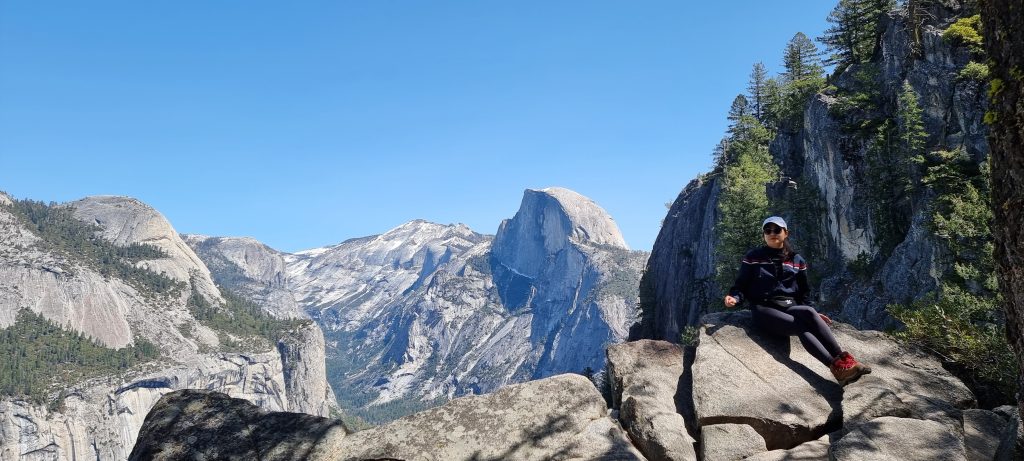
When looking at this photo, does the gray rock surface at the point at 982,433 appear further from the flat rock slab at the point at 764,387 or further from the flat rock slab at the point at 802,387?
the flat rock slab at the point at 764,387

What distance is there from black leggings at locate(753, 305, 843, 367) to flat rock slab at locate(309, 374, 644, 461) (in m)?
3.55

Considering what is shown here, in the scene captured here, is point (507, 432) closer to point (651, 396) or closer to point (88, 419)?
point (651, 396)

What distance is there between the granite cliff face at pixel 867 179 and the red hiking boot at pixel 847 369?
25.7 metres

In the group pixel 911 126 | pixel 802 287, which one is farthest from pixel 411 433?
pixel 911 126

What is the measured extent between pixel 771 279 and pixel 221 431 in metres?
8.74

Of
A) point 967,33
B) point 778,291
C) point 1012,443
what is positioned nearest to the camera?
point 1012,443

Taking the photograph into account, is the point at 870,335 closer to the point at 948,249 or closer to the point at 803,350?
the point at 803,350

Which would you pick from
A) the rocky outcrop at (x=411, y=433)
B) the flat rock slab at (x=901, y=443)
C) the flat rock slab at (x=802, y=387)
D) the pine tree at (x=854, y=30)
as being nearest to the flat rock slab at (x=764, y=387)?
the flat rock slab at (x=802, y=387)

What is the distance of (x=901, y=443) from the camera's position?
634 centimetres

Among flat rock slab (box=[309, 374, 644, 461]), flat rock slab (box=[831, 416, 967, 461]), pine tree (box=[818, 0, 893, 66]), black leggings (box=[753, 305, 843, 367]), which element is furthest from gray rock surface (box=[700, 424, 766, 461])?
pine tree (box=[818, 0, 893, 66])

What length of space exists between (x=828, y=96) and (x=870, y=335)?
177ft

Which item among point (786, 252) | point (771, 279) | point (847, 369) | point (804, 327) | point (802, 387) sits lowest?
point (802, 387)

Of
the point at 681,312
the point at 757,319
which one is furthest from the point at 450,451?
the point at 681,312

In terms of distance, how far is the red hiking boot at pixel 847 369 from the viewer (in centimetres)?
816
